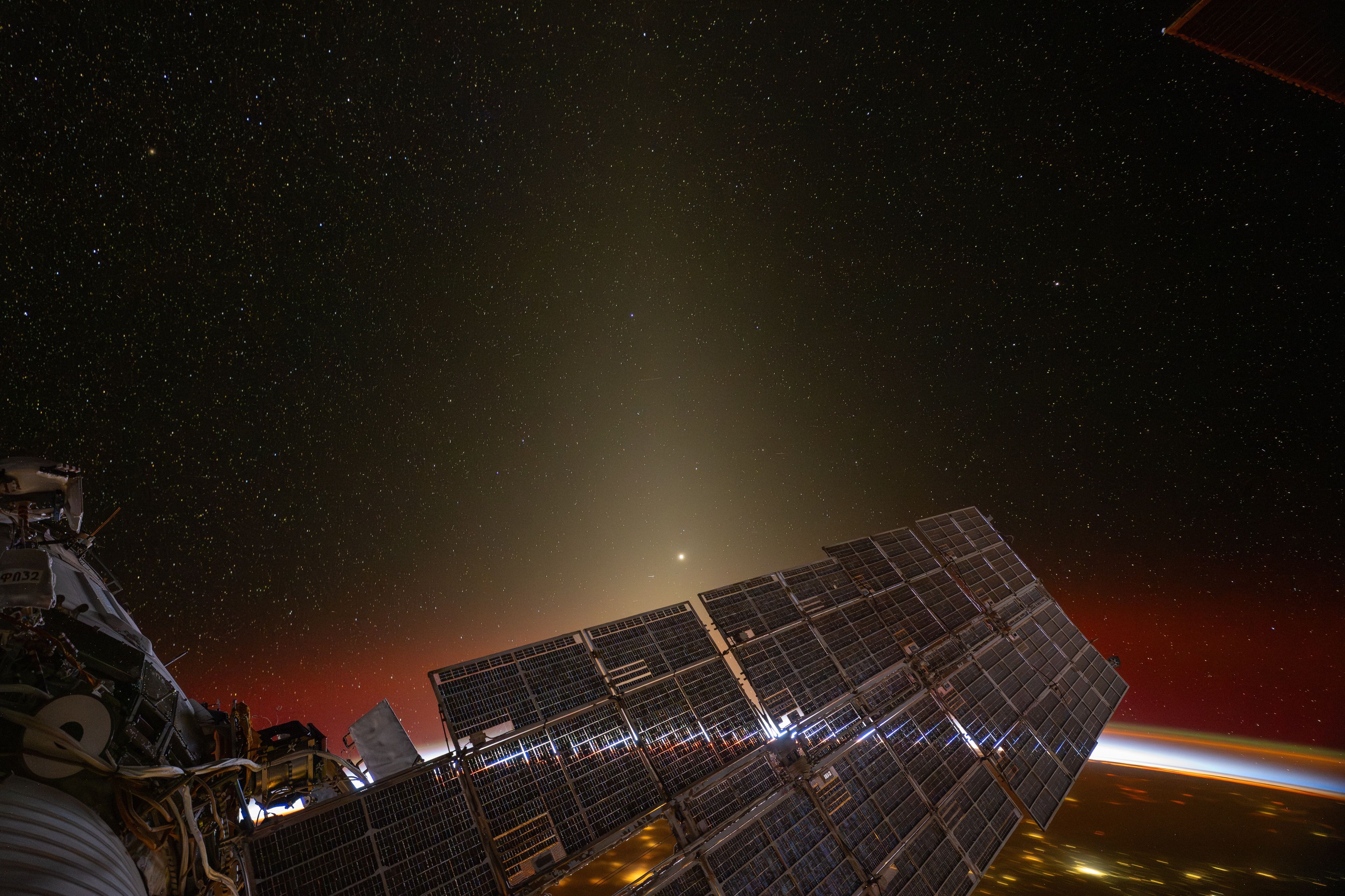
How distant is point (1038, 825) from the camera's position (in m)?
9.11

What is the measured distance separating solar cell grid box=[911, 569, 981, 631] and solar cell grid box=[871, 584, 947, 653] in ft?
1.04

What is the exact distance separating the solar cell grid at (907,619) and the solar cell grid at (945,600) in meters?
0.32

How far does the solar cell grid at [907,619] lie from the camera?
10688 mm

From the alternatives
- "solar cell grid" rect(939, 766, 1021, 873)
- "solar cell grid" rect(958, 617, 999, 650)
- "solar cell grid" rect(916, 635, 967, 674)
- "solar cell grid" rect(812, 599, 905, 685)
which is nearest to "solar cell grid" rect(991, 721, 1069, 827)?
"solar cell grid" rect(939, 766, 1021, 873)

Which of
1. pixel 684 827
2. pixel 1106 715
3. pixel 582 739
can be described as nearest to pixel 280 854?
pixel 582 739

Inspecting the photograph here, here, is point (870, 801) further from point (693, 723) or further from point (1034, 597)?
point (1034, 597)

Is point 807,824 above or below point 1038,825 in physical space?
above

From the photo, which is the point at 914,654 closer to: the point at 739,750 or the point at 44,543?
the point at 739,750

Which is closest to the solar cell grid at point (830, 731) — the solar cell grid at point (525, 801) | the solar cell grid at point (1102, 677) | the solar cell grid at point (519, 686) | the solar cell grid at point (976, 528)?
the solar cell grid at point (519, 686)

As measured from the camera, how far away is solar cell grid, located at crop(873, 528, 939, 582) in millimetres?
12969

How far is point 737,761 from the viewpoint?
6.81 m

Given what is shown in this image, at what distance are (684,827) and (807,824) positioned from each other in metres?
2.14

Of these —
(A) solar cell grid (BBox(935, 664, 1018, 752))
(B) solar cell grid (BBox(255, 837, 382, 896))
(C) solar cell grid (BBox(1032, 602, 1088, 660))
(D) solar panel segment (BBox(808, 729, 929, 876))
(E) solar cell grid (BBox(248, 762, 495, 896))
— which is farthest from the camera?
(C) solar cell grid (BBox(1032, 602, 1088, 660))

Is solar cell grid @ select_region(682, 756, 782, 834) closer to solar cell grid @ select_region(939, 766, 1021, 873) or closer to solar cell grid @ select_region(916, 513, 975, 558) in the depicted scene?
solar cell grid @ select_region(939, 766, 1021, 873)
